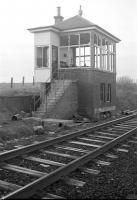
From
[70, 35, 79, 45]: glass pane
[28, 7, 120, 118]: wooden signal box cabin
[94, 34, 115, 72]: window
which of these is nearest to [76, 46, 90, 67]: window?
[28, 7, 120, 118]: wooden signal box cabin

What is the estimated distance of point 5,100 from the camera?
16734 mm

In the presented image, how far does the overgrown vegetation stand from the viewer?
30491mm

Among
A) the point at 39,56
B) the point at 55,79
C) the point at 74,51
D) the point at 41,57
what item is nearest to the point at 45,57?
the point at 41,57

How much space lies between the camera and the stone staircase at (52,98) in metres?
16.6

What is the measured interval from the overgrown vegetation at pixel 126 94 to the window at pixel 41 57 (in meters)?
10.3

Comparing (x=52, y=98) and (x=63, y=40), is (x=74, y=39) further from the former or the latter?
(x=52, y=98)

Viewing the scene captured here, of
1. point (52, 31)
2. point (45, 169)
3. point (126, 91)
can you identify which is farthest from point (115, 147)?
point (126, 91)

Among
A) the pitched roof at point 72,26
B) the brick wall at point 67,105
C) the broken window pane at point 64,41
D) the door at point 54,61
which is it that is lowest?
the brick wall at point 67,105

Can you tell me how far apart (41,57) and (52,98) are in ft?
12.5

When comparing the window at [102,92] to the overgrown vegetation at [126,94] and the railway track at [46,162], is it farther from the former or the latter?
the railway track at [46,162]

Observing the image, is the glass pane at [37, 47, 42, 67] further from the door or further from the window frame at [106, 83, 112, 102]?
the window frame at [106, 83, 112, 102]

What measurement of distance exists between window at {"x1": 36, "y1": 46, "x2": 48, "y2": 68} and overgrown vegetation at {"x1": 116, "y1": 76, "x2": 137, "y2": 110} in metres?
10.3

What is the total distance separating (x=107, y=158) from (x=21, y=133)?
4767mm

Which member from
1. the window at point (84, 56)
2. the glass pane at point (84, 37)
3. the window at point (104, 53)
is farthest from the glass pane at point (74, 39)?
the window at point (104, 53)
